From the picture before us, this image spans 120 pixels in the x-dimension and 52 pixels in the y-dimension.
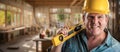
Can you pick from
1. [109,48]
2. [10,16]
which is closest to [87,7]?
[109,48]

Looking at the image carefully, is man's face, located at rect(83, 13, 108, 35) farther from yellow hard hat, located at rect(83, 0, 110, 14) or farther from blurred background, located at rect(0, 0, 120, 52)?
blurred background, located at rect(0, 0, 120, 52)

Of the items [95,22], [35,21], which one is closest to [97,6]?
[95,22]

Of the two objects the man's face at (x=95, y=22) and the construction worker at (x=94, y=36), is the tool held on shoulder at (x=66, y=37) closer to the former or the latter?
the construction worker at (x=94, y=36)

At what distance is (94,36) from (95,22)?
16 centimetres

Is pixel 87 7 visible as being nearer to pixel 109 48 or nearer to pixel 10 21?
pixel 109 48

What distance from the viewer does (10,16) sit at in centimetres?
1295

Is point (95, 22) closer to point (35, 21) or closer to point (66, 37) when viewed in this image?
point (66, 37)

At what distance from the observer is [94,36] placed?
4.90 feet

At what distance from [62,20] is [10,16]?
8.94 metres

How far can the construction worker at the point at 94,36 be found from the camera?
1354 millimetres

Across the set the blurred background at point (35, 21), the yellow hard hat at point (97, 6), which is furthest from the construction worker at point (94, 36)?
the blurred background at point (35, 21)

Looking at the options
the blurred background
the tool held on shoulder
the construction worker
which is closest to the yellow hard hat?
the construction worker

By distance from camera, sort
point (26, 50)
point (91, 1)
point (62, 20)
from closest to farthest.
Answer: point (91, 1) → point (26, 50) → point (62, 20)

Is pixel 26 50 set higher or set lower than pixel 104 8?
lower
